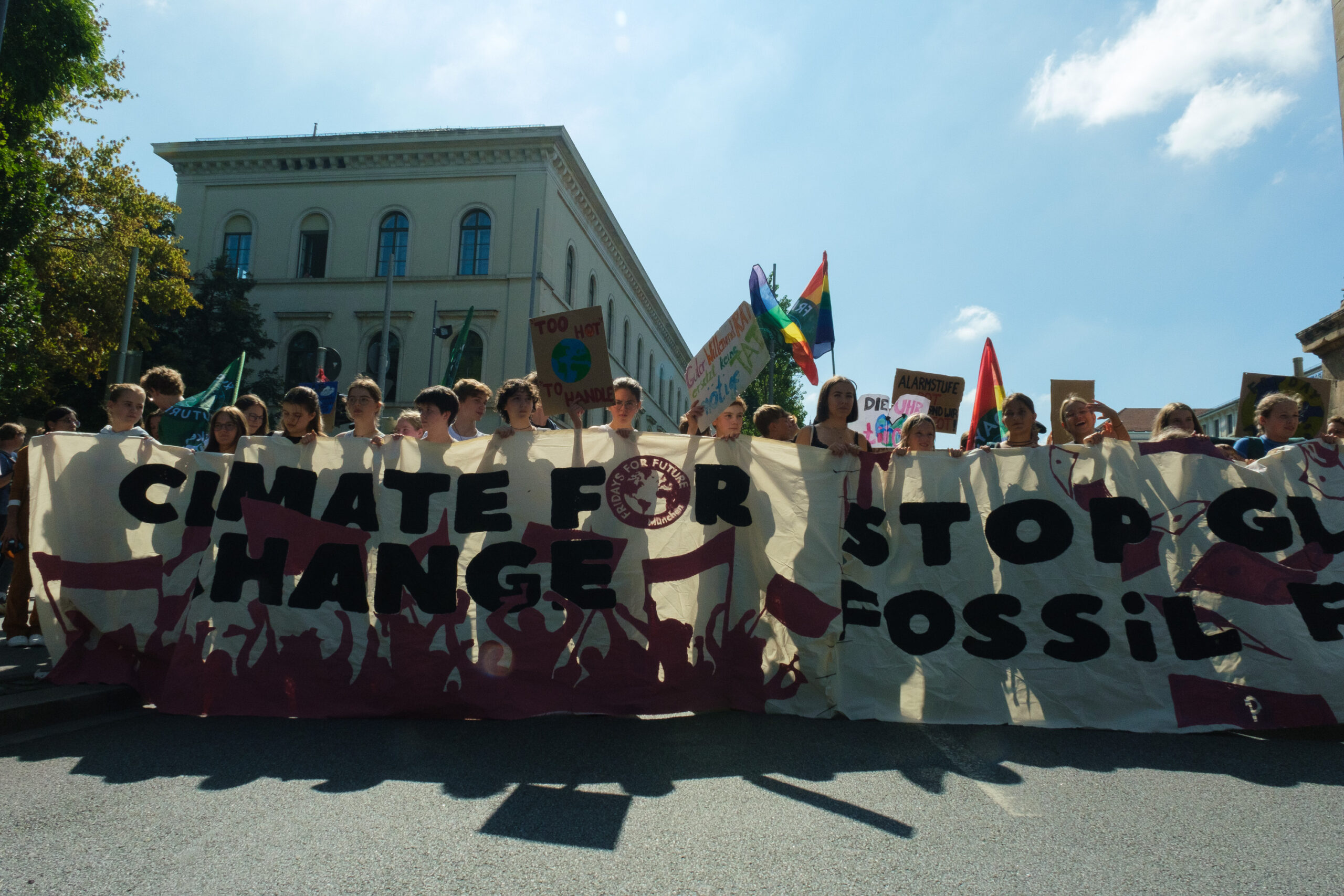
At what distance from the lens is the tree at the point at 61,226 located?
1642cm

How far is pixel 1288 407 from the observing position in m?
5.64

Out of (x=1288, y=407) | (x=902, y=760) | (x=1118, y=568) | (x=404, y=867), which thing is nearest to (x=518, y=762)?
(x=404, y=867)

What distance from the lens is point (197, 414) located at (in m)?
9.81

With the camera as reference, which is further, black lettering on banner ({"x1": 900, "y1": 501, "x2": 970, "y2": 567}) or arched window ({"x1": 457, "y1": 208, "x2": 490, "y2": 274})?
arched window ({"x1": 457, "y1": 208, "x2": 490, "y2": 274})

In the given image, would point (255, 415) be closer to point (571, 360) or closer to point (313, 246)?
point (571, 360)

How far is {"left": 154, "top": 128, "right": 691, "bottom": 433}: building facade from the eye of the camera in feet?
101

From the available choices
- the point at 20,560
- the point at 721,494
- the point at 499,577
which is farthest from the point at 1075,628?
the point at 20,560

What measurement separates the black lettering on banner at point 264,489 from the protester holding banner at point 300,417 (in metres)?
0.22

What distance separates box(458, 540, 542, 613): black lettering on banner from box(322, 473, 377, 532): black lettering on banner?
67 centimetres

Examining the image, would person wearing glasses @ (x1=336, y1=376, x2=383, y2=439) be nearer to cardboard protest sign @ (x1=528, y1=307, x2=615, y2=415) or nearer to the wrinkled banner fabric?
the wrinkled banner fabric

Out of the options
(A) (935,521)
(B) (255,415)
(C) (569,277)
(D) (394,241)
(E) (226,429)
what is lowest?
(A) (935,521)

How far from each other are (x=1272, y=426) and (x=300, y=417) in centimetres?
639

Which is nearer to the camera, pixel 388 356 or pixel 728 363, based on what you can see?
pixel 728 363

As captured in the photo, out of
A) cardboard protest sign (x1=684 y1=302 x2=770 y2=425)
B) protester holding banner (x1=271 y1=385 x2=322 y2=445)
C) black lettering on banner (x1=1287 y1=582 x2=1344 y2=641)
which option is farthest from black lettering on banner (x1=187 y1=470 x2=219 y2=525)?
black lettering on banner (x1=1287 y1=582 x2=1344 y2=641)
